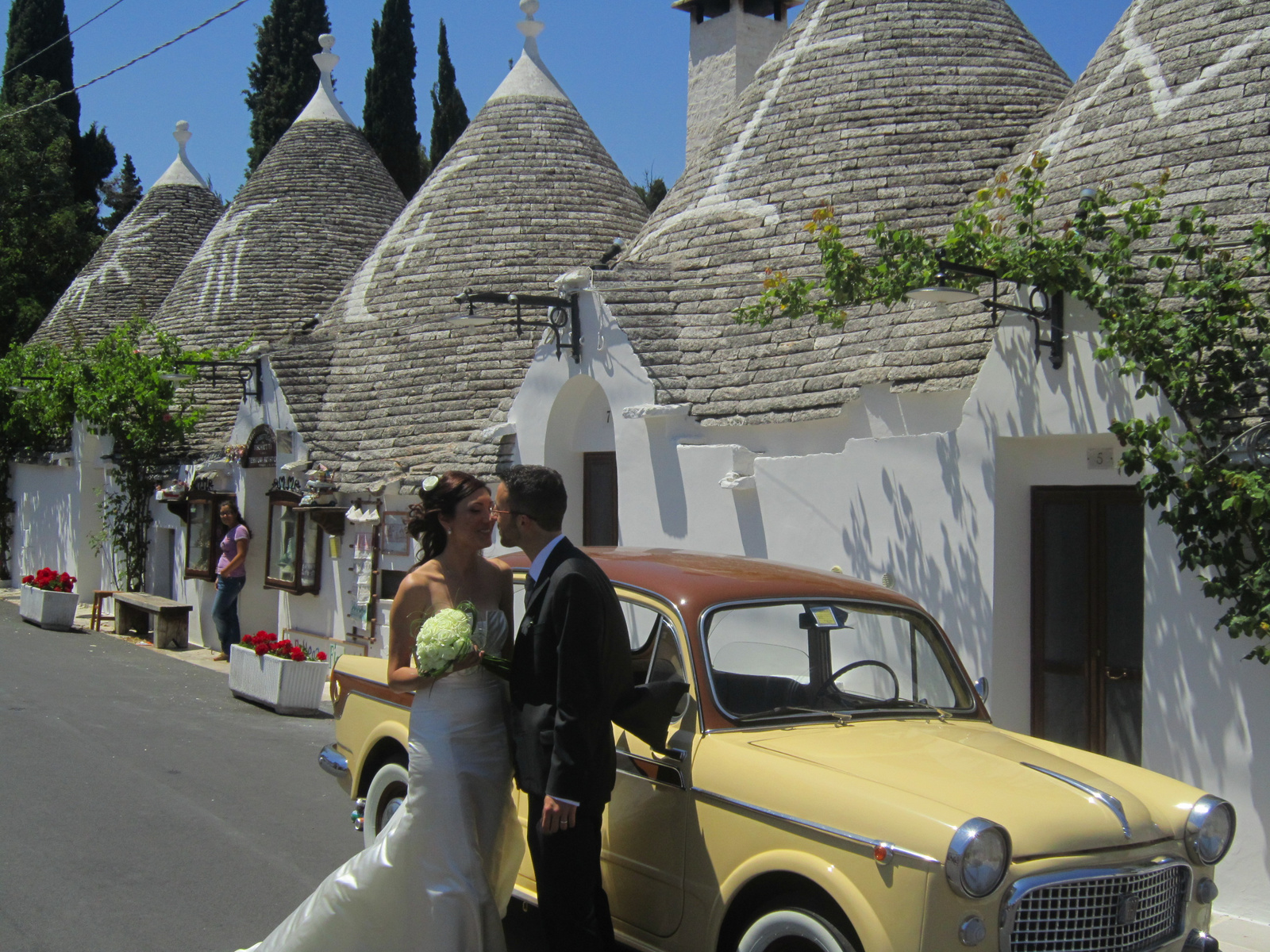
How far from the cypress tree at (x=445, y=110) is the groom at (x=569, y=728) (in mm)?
35640

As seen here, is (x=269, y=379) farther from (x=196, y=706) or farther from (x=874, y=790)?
(x=874, y=790)

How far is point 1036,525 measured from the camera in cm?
761

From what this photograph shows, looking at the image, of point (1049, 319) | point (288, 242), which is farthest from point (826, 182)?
point (288, 242)

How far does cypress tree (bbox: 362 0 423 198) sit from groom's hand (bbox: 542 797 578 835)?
33.3 metres

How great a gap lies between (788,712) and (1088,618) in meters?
3.79

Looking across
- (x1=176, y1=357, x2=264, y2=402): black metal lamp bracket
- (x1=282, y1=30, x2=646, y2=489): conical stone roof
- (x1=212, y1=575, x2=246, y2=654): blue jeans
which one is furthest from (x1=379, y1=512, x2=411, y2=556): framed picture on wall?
(x1=176, y1=357, x2=264, y2=402): black metal lamp bracket

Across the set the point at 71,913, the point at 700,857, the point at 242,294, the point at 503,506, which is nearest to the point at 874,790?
the point at 700,857

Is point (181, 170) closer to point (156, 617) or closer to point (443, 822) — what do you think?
point (156, 617)

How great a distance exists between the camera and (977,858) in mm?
3330

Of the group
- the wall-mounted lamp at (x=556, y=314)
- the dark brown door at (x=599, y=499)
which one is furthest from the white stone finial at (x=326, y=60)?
the dark brown door at (x=599, y=499)

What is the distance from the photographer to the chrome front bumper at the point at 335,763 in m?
5.93

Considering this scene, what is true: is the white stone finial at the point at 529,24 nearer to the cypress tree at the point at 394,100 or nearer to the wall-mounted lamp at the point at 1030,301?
the wall-mounted lamp at the point at 1030,301

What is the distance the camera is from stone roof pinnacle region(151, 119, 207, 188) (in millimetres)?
25875

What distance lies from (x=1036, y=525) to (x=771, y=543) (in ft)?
6.65
